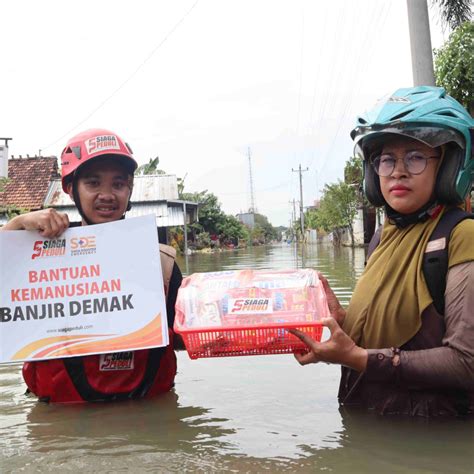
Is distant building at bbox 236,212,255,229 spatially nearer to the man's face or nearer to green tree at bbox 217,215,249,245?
green tree at bbox 217,215,249,245

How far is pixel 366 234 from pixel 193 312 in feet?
131

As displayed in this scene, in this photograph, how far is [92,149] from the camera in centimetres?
280

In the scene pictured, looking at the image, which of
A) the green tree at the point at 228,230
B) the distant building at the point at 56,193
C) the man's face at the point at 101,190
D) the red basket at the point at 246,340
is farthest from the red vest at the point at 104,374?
the green tree at the point at 228,230

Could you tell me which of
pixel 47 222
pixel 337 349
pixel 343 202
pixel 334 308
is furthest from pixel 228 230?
pixel 337 349

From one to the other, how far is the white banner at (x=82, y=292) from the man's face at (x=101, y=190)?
20 cm

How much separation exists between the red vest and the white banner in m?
0.22

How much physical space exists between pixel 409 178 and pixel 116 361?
157 centimetres

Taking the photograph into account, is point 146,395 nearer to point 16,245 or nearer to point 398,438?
point 16,245

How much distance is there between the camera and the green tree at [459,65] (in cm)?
1174

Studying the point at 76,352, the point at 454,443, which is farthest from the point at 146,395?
the point at 454,443

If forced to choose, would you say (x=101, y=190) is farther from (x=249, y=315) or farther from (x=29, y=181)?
(x=29, y=181)

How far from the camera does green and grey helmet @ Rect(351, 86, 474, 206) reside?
221 cm

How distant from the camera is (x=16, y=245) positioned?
2.66 m

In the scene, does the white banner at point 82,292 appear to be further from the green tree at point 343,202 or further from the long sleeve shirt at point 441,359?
the green tree at point 343,202
